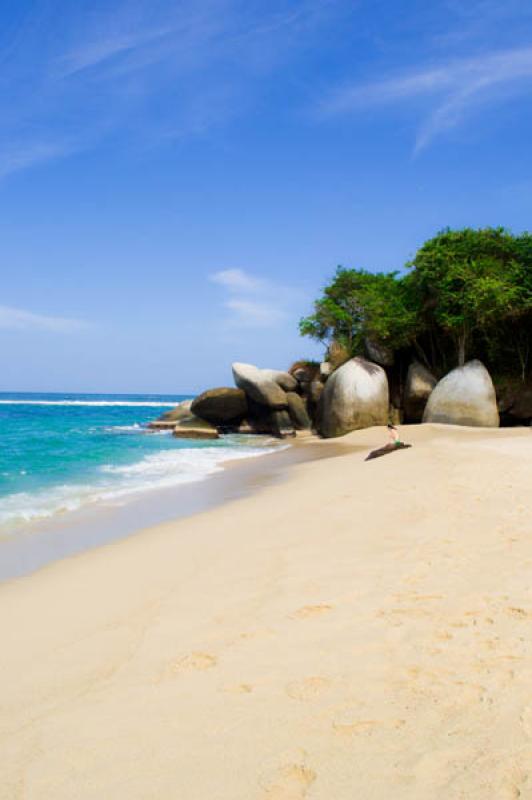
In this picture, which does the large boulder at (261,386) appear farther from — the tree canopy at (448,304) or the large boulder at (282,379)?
the tree canopy at (448,304)

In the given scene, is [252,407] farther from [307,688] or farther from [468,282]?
[307,688]

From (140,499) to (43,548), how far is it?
3.17 meters

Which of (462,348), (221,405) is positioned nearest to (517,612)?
(462,348)

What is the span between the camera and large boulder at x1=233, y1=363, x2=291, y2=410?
992 inches

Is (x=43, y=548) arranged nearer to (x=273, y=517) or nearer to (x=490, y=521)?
(x=273, y=517)

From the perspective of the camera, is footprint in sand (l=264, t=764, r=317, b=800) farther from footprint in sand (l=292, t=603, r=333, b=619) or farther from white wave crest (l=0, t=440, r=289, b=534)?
white wave crest (l=0, t=440, r=289, b=534)

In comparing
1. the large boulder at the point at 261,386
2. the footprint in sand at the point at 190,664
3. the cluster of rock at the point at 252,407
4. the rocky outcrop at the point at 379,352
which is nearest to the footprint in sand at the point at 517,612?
the footprint in sand at the point at 190,664

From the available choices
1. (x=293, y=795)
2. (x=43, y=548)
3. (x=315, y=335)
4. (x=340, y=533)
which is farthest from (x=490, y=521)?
(x=315, y=335)

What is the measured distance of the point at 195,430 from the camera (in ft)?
80.5

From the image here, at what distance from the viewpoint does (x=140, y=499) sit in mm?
9992

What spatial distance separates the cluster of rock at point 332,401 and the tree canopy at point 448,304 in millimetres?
1521

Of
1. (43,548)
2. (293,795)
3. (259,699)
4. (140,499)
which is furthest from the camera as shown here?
(140,499)

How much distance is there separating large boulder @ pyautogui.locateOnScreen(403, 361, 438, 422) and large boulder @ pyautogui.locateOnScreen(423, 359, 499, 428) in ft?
6.68

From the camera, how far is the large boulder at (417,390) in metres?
22.3
